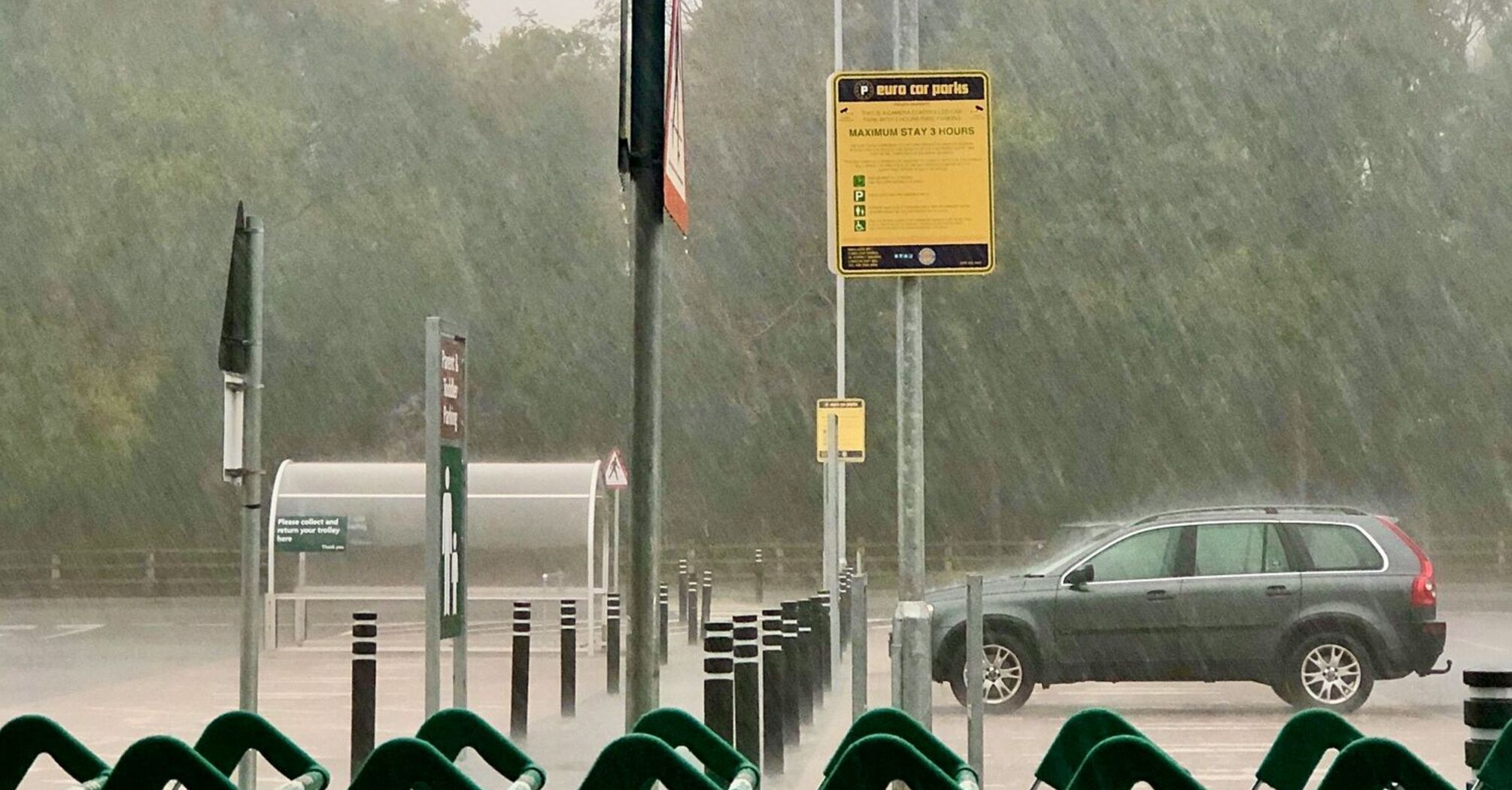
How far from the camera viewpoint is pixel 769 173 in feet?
163

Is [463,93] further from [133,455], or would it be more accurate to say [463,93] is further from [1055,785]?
[1055,785]

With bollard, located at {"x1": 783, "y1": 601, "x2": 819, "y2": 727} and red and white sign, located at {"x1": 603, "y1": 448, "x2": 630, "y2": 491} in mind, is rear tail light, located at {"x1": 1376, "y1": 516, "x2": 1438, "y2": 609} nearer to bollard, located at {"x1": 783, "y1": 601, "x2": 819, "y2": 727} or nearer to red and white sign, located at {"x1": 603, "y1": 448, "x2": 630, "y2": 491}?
bollard, located at {"x1": 783, "y1": 601, "x2": 819, "y2": 727}

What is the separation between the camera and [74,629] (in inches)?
1206

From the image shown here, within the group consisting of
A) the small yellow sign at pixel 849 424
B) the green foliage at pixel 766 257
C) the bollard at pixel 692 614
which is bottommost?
the bollard at pixel 692 614

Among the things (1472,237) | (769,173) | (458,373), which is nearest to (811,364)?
(769,173)

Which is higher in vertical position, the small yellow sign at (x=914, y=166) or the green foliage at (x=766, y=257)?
the green foliage at (x=766, y=257)

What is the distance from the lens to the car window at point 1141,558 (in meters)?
16.9

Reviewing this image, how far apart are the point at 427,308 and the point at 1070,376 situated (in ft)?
47.5

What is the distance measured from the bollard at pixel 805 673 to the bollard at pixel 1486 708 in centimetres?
678

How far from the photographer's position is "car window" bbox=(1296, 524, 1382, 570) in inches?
655

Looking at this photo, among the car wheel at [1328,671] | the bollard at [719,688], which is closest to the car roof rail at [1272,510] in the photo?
the car wheel at [1328,671]

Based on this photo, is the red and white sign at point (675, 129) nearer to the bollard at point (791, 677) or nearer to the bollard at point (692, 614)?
the bollard at point (791, 677)

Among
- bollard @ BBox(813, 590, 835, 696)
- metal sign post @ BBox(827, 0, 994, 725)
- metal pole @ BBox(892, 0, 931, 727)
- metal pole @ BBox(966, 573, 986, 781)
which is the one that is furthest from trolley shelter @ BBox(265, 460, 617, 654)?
metal sign post @ BBox(827, 0, 994, 725)

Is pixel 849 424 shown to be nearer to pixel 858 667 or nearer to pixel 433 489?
pixel 858 667
